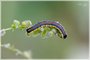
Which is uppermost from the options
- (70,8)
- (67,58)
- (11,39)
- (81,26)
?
(70,8)

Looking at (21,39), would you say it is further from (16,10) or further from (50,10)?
(50,10)

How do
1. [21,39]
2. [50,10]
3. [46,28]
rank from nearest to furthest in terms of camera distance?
1. [46,28]
2. [21,39]
3. [50,10]

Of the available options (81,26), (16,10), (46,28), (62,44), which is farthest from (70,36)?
(46,28)

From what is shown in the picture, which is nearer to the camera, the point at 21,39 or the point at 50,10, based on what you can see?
the point at 21,39

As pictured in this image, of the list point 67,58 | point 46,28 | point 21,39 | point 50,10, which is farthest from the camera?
point 50,10

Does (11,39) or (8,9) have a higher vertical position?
(8,9)

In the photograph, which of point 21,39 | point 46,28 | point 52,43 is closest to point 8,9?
point 21,39
